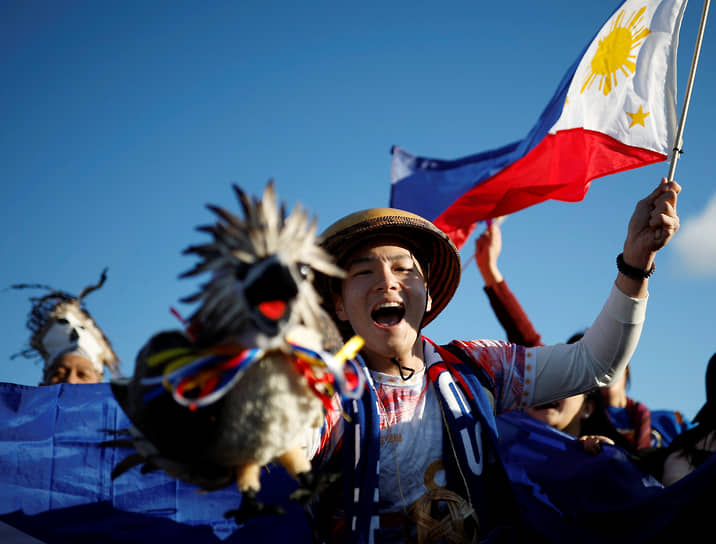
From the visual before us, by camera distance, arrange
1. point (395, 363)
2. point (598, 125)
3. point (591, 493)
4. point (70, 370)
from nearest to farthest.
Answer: point (395, 363), point (591, 493), point (70, 370), point (598, 125)

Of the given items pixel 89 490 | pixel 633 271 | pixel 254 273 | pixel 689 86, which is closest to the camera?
pixel 254 273

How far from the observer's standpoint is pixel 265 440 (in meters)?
1.42

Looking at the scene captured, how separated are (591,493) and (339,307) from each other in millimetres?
1606

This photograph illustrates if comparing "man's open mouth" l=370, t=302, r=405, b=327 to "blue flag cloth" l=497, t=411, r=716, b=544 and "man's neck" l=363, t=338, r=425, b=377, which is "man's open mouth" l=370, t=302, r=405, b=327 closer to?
"man's neck" l=363, t=338, r=425, b=377

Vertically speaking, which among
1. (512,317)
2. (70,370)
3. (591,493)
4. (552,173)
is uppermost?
(552,173)

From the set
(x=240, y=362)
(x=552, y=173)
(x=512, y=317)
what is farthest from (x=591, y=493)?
(x=240, y=362)

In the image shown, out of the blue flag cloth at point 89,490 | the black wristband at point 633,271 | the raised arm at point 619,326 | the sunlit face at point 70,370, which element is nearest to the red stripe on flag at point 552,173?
the raised arm at point 619,326

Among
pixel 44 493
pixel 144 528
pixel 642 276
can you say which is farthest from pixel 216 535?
pixel 642 276

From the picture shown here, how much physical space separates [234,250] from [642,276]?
Result: 184cm

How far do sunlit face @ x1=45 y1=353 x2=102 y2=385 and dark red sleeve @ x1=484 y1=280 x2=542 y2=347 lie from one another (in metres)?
2.94

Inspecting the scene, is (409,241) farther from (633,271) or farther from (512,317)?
(512,317)

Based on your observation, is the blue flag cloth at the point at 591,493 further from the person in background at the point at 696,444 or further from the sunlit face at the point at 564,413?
the sunlit face at the point at 564,413

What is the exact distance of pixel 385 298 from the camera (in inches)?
99.0

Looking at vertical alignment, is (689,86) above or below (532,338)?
above
